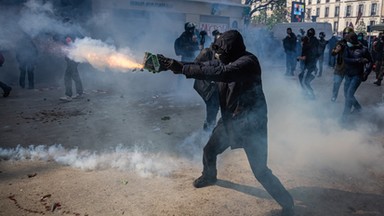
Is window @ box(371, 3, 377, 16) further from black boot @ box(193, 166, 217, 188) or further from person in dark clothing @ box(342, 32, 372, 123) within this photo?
black boot @ box(193, 166, 217, 188)

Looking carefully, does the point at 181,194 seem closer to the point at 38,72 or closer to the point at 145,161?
the point at 145,161

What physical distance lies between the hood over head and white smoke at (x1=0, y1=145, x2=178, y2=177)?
179 cm

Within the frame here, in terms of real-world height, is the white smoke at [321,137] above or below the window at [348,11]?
below

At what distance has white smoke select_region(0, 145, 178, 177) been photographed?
432 cm

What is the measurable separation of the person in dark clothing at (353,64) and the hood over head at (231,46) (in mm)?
4258

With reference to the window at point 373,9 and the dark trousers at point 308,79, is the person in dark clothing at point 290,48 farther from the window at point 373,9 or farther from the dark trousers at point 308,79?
the window at point 373,9

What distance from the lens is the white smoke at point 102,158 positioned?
4320mm

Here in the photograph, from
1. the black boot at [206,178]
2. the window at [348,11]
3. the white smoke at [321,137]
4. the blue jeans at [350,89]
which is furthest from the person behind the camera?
the window at [348,11]

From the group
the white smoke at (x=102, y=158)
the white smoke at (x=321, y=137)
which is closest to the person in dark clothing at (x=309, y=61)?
the white smoke at (x=321, y=137)

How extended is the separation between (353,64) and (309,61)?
2.75m

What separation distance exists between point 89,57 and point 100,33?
882 cm

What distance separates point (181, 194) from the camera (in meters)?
3.69

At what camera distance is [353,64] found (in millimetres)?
6484

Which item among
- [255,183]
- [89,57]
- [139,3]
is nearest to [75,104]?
[89,57]
